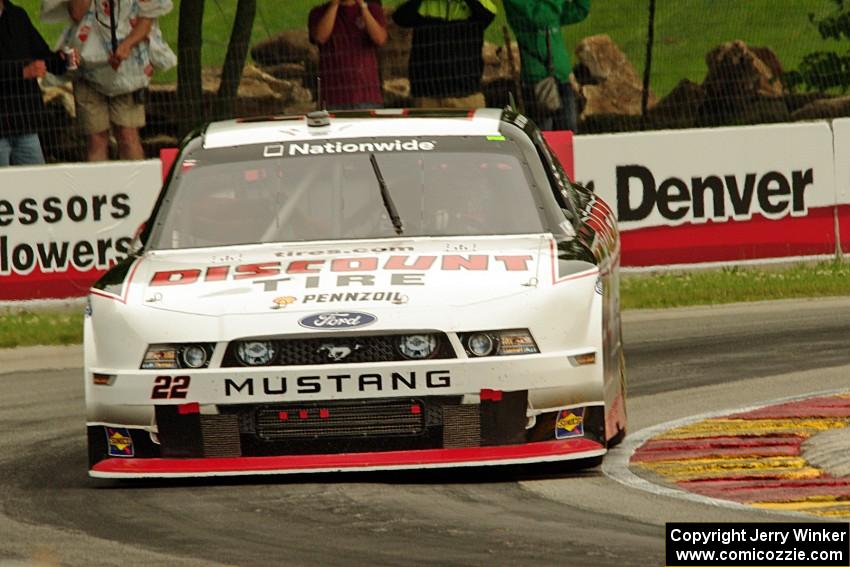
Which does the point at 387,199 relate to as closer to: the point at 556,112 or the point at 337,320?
the point at 337,320

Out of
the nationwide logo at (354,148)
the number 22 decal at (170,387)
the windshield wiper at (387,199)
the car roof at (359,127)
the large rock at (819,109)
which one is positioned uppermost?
the large rock at (819,109)

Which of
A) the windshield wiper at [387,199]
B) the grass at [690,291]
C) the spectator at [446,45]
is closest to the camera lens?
the windshield wiper at [387,199]

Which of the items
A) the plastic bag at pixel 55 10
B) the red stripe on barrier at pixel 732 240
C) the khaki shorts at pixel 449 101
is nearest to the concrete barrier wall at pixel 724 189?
the red stripe on barrier at pixel 732 240

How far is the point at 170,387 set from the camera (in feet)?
25.7

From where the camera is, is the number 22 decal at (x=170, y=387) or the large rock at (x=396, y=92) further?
the large rock at (x=396, y=92)

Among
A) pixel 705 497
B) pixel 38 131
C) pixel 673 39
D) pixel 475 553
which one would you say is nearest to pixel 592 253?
pixel 705 497

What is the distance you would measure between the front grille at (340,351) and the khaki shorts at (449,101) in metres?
9.65

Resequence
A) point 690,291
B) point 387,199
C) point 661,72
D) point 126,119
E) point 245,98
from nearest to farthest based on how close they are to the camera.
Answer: point 387,199
point 690,291
point 126,119
point 245,98
point 661,72

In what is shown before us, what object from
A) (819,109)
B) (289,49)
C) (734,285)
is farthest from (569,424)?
(819,109)

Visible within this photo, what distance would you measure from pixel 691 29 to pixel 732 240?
3370 mm

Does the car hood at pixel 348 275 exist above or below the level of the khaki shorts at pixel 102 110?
below

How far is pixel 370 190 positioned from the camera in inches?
354

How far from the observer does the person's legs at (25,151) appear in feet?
54.0

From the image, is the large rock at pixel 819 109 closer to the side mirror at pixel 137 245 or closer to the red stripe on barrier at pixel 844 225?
the red stripe on barrier at pixel 844 225
